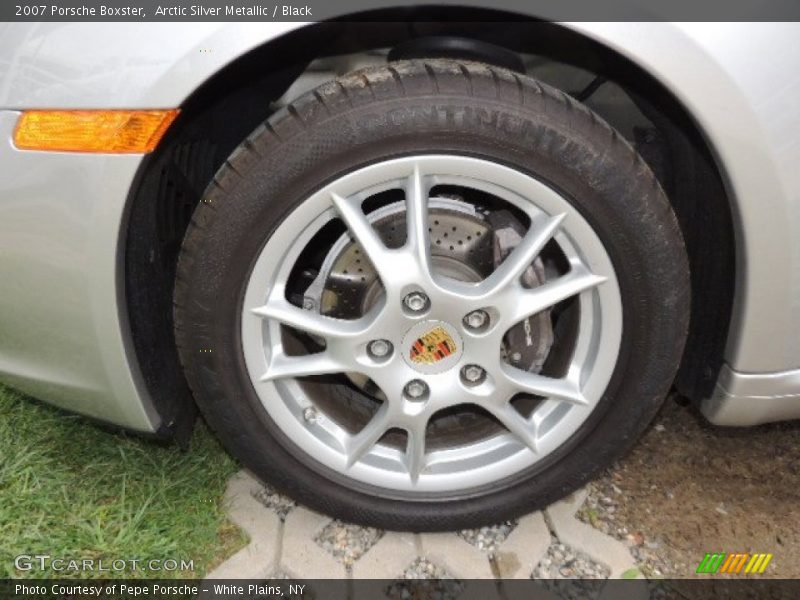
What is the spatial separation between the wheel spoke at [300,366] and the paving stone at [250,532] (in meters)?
0.47

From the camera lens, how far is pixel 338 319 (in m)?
1.73

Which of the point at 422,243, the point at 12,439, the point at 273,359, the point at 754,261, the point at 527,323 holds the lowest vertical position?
the point at 12,439

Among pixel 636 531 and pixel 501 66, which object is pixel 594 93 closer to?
pixel 501 66

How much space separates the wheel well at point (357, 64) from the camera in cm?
158

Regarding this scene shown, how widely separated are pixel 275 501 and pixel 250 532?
0.37ft

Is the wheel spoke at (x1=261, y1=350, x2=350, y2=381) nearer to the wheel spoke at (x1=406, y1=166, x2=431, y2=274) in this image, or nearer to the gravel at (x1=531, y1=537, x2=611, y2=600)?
the wheel spoke at (x1=406, y1=166, x2=431, y2=274)

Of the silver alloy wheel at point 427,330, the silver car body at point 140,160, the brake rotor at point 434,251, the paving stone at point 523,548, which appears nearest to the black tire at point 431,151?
the silver alloy wheel at point 427,330

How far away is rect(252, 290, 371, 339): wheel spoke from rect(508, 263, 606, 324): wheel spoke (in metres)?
0.32

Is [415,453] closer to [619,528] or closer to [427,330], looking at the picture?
[427,330]

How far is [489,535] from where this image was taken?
191 cm

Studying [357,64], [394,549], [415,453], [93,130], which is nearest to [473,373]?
[415,453]

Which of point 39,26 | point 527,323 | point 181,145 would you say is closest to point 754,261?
point 527,323

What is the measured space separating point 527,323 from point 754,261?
520mm

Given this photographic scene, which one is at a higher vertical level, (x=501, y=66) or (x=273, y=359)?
(x=501, y=66)
